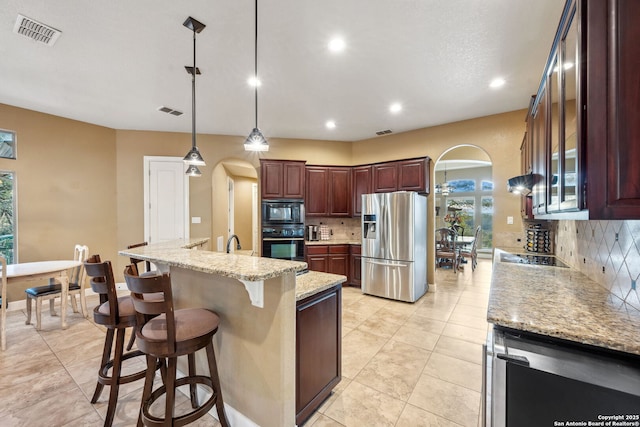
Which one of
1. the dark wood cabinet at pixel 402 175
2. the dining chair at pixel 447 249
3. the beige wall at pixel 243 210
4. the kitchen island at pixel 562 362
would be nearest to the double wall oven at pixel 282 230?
the dark wood cabinet at pixel 402 175

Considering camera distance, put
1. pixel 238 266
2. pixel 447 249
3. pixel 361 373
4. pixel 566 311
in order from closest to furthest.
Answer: pixel 566 311
pixel 238 266
pixel 361 373
pixel 447 249

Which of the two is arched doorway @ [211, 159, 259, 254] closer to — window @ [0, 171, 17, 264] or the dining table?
the dining table

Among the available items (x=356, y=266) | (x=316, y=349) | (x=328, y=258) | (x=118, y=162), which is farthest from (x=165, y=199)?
(x=316, y=349)

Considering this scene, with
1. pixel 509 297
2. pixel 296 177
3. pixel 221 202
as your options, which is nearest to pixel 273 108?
pixel 296 177

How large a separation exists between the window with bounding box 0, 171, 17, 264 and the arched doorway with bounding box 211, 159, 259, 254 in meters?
2.71

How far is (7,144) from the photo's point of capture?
3.75m

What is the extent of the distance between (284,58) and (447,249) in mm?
5834

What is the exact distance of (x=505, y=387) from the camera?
973mm

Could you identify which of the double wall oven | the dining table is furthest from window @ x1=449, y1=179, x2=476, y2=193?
the dining table

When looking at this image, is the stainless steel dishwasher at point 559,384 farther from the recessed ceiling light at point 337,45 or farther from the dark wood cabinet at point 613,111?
the recessed ceiling light at point 337,45

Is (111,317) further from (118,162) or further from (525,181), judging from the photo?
(118,162)

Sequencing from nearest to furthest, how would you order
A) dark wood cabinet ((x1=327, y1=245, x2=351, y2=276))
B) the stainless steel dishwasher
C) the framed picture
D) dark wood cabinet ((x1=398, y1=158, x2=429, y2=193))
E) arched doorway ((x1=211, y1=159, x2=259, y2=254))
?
the stainless steel dishwasher
the framed picture
dark wood cabinet ((x1=398, y1=158, x2=429, y2=193))
dark wood cabinet ((x1=327, y1=245, x2=351, y2=276))
arched doorway ((x1=211, y1=159, x2=259, y2=254))

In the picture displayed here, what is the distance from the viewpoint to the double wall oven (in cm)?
476

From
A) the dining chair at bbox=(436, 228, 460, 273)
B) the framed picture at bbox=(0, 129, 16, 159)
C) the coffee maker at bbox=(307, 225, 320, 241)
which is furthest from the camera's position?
the dining chair at bbox=(436, 228, 460, 273)
